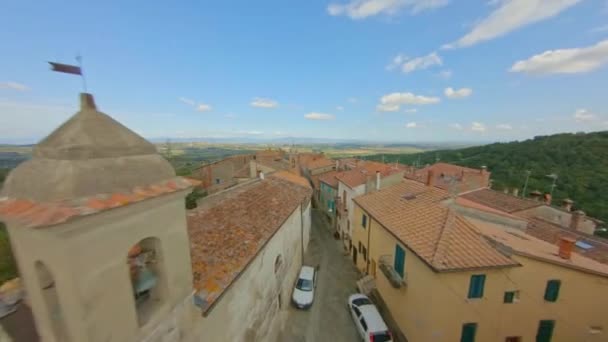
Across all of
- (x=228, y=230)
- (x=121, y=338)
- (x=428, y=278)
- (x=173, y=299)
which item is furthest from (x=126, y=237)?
(x=428, y=278)

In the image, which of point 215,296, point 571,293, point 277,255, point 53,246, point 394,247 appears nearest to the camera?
point 53,246

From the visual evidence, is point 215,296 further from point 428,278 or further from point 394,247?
point 394,247

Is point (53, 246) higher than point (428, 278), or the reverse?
point (53, 246)

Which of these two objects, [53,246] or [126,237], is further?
[126,237]

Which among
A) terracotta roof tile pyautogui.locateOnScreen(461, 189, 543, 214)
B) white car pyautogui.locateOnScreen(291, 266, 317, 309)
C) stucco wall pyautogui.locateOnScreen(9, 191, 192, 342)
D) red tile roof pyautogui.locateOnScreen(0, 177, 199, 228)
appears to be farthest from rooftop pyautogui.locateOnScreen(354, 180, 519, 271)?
red tile roof pyautogui.locateOnScreen(0, 177, 199, 228)

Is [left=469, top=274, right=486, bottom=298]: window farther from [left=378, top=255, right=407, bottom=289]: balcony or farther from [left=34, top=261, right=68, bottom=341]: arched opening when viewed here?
[left=34, top=261, right=68, bottom=341]: arched opening
